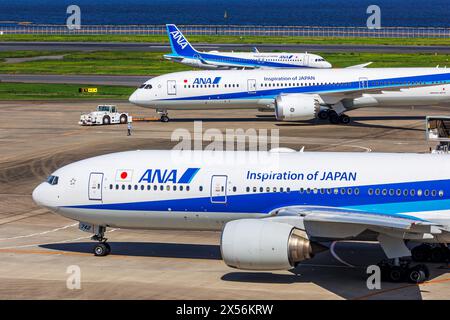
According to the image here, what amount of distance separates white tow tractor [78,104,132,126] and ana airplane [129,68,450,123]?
208cm

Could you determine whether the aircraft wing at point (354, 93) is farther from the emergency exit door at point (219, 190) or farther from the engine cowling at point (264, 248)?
the engine cowling at point (264, 248)

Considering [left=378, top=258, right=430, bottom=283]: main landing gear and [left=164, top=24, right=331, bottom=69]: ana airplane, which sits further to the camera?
[left=164, top=24, right=331, bottom=69]: ana airplane

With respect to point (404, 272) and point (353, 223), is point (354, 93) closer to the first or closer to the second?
point (404, 272)

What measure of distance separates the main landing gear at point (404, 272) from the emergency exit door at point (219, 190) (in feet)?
23.0

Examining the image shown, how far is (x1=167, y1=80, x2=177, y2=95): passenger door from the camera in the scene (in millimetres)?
84125

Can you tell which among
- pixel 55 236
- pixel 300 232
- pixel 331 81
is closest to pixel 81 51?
pixel 331 81

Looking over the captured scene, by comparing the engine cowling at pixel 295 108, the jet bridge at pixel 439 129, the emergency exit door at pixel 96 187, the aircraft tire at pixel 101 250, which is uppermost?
the engine cowling at pixel 295 108

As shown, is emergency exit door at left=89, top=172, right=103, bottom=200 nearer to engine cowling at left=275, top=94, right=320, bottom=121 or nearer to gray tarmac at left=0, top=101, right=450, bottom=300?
gray tarmac at left=0, top=101, right=450, bottom=300

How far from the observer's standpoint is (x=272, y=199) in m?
36.8

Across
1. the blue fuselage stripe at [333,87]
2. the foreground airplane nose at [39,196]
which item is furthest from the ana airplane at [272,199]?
the blue fuselage stripe at [333,87]

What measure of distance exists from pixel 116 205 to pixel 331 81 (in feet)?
160

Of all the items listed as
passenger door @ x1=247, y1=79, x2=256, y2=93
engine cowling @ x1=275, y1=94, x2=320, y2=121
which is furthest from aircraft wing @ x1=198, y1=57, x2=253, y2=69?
engine cowling @ x1=275, y1=94, x2=320, y2=121

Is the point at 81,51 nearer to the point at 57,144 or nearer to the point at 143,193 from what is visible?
the point at 57,144

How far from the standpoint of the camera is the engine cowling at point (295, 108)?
81875mm
